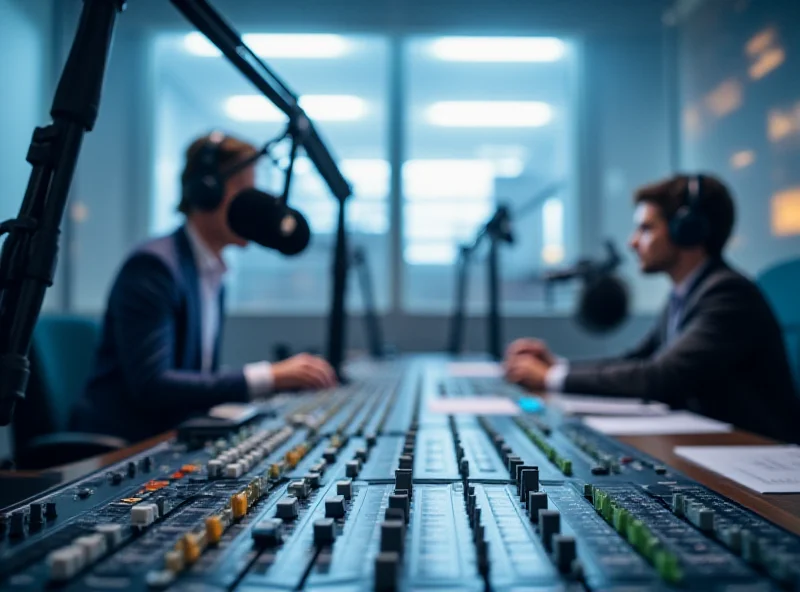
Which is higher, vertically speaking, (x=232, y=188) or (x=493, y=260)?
(x=232, y=188)

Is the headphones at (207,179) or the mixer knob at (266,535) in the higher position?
the headphones at (207,179)

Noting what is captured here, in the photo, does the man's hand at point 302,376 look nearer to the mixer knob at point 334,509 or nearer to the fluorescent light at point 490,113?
the mixer knob at point 334,509

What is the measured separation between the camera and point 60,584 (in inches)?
15.4

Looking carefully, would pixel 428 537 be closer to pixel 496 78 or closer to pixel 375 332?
pixel 375 332

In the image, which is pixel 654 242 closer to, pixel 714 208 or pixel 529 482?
pixel 714 208

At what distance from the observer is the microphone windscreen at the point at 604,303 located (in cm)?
271

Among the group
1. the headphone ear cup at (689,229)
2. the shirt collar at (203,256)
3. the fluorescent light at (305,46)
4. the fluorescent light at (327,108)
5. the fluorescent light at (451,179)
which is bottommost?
the shirt collar at (203,256)

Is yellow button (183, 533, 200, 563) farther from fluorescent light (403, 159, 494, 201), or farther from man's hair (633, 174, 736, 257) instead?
fluorescent light (403, 159, 494, 201)

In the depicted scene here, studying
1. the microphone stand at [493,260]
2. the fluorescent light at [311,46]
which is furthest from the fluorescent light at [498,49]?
the microphone stand at [493,260]

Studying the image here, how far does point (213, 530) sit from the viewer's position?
462 millimetres

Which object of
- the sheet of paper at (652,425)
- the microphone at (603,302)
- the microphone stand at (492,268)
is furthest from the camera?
the microphone at (603,302)

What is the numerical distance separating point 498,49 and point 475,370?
2.20 meters

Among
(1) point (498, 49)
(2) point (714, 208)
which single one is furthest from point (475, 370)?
(1) point (498, 49)

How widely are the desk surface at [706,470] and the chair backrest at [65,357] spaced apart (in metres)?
0.95
